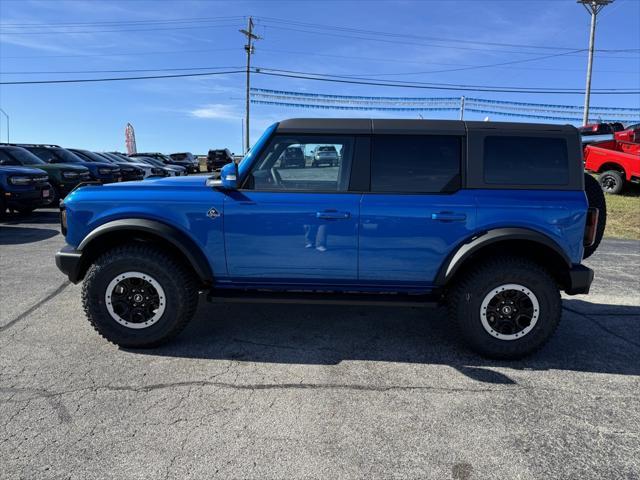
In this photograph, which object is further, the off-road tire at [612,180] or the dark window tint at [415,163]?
the off-road tire at [612,180]

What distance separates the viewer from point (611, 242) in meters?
8.82

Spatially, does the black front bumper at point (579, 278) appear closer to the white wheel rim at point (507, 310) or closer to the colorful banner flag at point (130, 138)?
the white wheel rim at point (507, 310)

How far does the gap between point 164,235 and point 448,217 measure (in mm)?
2208

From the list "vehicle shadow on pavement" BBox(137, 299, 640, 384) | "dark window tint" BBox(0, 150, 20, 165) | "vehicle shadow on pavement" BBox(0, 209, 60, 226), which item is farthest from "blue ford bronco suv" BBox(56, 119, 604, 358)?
"dark window tint" BBox(0, 150, 20, 165)

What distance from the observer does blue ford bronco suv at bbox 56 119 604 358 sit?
132 inches

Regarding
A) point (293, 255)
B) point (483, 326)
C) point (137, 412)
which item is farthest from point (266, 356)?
point (483, 326)

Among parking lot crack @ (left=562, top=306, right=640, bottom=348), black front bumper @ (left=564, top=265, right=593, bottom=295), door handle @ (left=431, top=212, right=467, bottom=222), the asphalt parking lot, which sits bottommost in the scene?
the asphalt parking lot

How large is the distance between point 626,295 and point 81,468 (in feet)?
18.9

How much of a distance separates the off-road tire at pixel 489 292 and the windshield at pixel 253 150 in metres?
1.94

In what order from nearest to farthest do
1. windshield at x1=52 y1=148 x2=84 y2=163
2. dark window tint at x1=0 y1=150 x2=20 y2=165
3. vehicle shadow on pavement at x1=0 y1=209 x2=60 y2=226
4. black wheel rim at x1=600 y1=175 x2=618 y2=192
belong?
vehicle shadow on pavement at x1=0 y1=209 x2=60 y2=226, dark window tint at x1=0 y1=150 x2=20 y2=165, black wheel rim at x1=600 y1=175 x2=618 y2=192, windshield at x1=52 y1=148 x2=84 y2=163

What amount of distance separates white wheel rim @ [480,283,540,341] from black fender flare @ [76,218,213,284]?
7.41 ft

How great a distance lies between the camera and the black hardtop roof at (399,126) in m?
3.45

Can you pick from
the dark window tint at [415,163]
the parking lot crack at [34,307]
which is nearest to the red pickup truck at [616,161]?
the dark window tint at [415,163]

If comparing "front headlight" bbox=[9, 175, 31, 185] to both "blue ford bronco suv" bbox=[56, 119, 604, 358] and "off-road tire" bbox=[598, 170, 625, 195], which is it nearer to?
"blue ford bronco suv" bbox=[56, 119, 604, 358]
